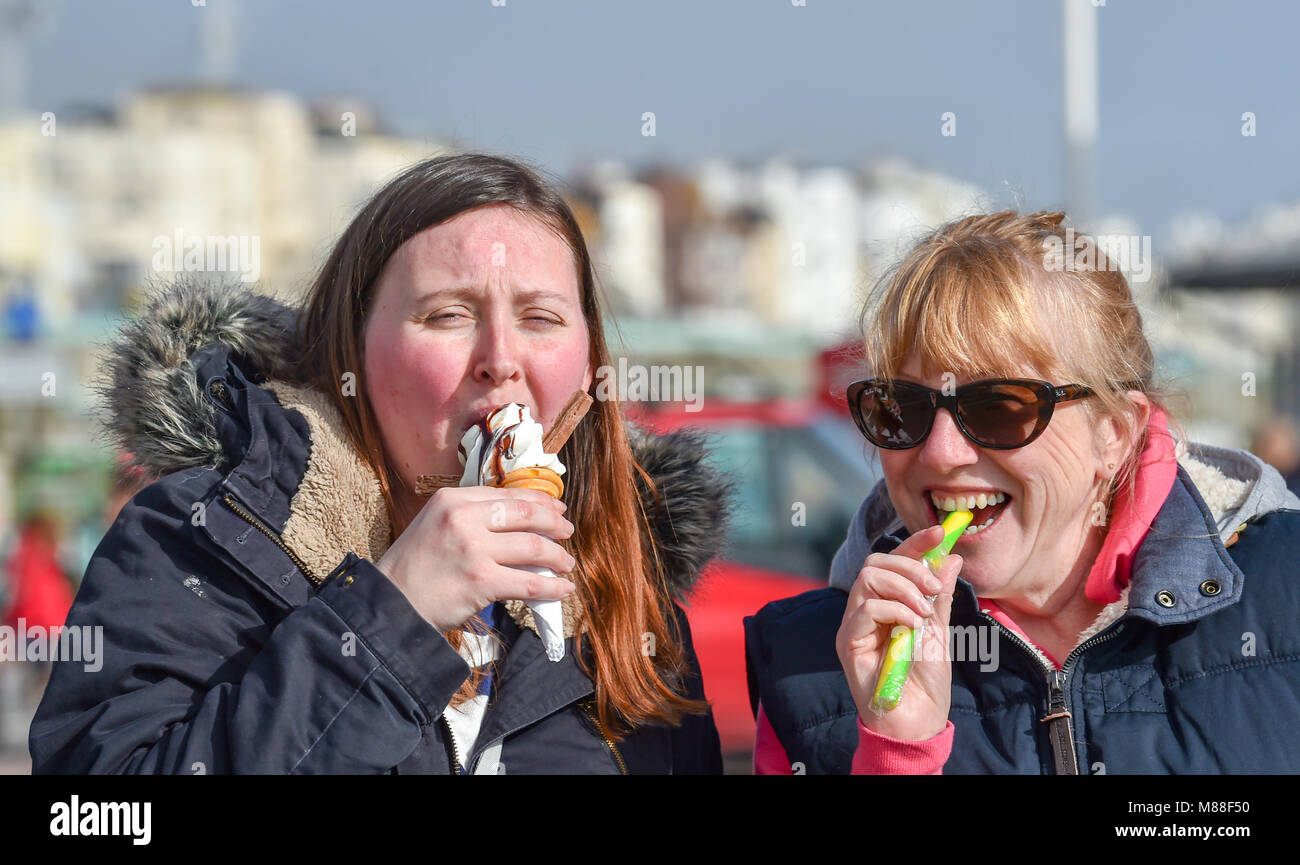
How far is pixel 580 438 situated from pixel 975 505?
794 millimetres

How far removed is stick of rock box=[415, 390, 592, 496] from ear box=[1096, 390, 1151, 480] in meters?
0.98

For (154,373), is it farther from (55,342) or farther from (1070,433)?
(55,342)

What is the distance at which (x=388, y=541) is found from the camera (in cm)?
222

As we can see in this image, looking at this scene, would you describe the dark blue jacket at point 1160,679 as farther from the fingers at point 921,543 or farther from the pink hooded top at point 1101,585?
the fingers at point 921,543

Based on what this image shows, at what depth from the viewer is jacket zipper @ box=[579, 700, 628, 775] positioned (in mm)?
2220

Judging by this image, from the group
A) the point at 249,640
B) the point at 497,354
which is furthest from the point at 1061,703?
the point at 249,640

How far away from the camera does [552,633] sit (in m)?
2.06

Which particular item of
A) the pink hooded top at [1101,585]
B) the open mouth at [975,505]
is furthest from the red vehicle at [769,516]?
the open mouth at [975,505]

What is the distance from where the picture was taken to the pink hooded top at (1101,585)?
6.72 feet

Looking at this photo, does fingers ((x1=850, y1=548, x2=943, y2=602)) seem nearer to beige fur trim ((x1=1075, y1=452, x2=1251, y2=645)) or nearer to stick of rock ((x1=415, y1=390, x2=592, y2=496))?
beige fur trim ((x1=1075, y1=452, x2=1251, y2=645))
